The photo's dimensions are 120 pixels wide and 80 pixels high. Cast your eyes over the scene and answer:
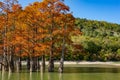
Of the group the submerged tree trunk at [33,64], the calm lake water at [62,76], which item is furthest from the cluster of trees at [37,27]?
the calm lake water at [62,76]

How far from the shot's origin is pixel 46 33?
4253cm

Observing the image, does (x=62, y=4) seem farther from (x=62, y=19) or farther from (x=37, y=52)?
(x=37, y=52)

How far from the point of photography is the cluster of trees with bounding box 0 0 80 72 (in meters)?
41.9

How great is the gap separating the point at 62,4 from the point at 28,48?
6721 mm

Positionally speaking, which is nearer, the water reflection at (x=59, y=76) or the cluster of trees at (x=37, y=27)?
the water reflection at (x=59, y=76)

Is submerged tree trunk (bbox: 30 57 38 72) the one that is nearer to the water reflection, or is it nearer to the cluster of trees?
the cluster of trees

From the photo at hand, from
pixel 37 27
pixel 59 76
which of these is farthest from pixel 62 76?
pixel 37 27

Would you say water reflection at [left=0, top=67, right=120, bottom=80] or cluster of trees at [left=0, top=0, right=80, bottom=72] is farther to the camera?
cluster of trees at [left=0, top=0, right=80, bottom=72]

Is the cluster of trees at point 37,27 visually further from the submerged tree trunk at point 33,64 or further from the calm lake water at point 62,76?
the calm lake water at point 62,76

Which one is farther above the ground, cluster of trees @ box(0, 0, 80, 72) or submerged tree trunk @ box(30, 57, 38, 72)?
cluster of trees @ box(0, 0, 80, 72)

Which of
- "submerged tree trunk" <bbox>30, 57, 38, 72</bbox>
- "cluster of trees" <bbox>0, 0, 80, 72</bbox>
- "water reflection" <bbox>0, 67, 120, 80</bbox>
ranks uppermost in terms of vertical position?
"cluster of trees" <bbox>0, 0, 80, 72</bbox>

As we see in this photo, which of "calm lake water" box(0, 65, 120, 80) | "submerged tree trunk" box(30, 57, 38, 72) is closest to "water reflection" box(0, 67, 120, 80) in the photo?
"calm lake water" box(0, 65, 120, 80)

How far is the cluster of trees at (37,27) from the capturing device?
41938 mm

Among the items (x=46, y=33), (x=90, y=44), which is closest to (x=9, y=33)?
(x=46, y=33)
